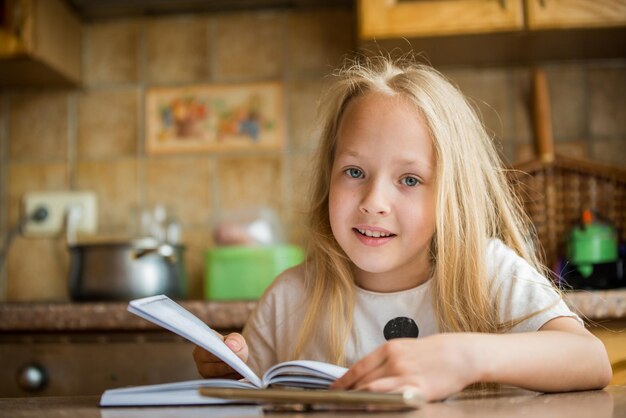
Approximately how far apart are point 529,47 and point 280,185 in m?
0.70

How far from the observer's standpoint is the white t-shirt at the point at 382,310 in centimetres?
88

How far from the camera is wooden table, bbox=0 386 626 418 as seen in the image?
21.2 inches

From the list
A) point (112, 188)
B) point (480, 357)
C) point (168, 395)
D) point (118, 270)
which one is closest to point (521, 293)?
point (480, 357)

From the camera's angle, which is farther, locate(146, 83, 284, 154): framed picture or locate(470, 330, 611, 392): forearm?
locate(146, 83, 284, 154): framed picture

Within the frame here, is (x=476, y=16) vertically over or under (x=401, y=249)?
over

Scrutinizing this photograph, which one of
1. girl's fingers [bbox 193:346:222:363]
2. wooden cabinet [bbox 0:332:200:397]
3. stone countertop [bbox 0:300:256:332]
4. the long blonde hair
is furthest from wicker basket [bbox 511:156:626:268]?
girl's fingers [bbox 193:346:222:363]

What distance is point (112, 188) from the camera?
1.89 meters

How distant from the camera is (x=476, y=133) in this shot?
103 centimetres

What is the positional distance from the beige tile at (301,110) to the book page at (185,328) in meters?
1.17

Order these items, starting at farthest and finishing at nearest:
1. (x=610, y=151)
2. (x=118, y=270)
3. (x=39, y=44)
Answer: (x=610, y=151), (x=39, y=44), (x=118, y=270)

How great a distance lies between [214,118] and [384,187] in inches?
41.0

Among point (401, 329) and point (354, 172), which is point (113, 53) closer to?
Result: point (354, 172)

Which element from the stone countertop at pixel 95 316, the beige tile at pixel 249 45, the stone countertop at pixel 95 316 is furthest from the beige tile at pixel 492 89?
the stone countertop at pixel 95 316

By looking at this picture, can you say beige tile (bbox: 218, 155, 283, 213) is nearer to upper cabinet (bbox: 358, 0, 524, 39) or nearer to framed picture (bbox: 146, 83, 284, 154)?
framed picture (bbox: 146, 83, 284, 154)
